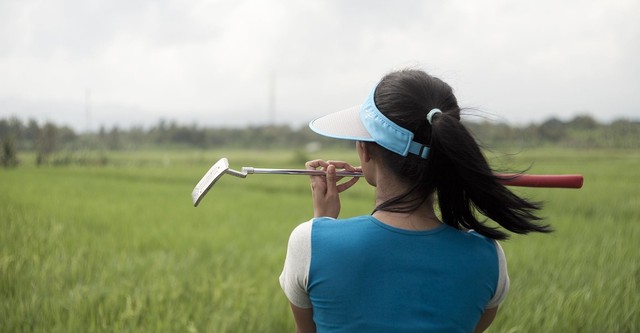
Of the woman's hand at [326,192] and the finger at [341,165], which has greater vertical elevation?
the finger at [341,165]

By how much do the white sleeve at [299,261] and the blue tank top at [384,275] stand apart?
0.5 inches

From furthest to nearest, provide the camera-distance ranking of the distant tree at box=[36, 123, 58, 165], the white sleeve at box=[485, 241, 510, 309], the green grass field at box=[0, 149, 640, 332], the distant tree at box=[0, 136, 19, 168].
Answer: the distant tree at box=[36, 123, 58, 165], the distant tree at box=[0, 136, 19, 168], the green grass field at box=[0, 149, 640, 332], the white sleeve at box=[485, 241, 510, 309]

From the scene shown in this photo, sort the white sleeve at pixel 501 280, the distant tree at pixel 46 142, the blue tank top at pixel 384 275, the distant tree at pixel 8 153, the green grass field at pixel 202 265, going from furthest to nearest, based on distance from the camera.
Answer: the distant tree at pixel 46 142
the distant tree at pixel 8 153
the green grass field at pixel 202 265
the white sleeve at pixel 501 280
the blue tank top at pixel 384 275

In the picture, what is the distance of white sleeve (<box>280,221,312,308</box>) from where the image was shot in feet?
3.48

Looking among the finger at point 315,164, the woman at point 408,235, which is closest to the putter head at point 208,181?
the finger at point 315,164

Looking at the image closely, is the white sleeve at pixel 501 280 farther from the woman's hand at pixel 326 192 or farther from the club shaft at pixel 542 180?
the woman's hand at pixel 326 192

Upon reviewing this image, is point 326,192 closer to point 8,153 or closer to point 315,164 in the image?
point 315,164

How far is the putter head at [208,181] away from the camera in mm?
1397

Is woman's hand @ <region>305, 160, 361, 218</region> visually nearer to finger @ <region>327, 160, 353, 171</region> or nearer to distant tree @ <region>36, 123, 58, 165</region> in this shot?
finger @ <region>327, 160, 353, 171</region>

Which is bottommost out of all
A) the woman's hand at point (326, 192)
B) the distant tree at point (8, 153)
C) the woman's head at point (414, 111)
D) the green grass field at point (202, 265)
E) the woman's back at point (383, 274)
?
the green grass field at point (202, 265)

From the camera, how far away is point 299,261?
1.07 m

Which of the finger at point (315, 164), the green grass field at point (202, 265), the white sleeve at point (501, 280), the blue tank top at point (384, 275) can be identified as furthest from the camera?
the green grass field at point (202, 265)

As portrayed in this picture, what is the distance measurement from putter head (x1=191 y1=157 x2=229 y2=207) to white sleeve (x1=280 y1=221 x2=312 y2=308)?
39 cm

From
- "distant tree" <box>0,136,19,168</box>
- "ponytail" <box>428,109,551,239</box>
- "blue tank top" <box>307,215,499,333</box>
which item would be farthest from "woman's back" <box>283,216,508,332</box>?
"distant tree" <box>0,136,19,168</box>
